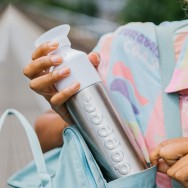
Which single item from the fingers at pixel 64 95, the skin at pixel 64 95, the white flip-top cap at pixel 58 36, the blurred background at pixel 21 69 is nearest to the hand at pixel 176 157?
the skin at pixel 64 95

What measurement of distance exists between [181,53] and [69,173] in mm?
451

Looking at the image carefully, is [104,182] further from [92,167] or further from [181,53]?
[181,53]

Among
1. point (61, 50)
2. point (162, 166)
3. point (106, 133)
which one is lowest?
point (162, 166)

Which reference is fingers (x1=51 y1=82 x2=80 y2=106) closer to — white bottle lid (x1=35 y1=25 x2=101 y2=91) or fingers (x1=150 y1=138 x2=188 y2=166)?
white bottle lid (x1=35 y1=25 x2=101 y2=91)

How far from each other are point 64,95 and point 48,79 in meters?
0.06

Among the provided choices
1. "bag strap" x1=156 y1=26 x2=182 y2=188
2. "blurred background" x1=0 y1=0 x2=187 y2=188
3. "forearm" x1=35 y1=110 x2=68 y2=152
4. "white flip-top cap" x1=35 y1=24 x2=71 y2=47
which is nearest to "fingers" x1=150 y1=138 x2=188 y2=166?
"bag strap" x1=156 y1=26 x2=182 y2=188

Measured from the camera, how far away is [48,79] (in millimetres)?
1574

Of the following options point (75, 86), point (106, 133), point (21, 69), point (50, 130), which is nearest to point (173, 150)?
point (106, 133)

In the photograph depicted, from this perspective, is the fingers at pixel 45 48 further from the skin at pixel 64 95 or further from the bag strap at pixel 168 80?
the bag strap at pixel 168 80

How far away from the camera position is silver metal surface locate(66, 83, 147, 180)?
5.03 ft

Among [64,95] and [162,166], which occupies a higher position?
[64,95]

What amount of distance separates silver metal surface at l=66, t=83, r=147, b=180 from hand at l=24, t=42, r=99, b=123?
3 cm

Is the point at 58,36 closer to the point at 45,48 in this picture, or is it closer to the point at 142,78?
the point at 45,48

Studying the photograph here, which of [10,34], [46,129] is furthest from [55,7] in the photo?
[46,129]
